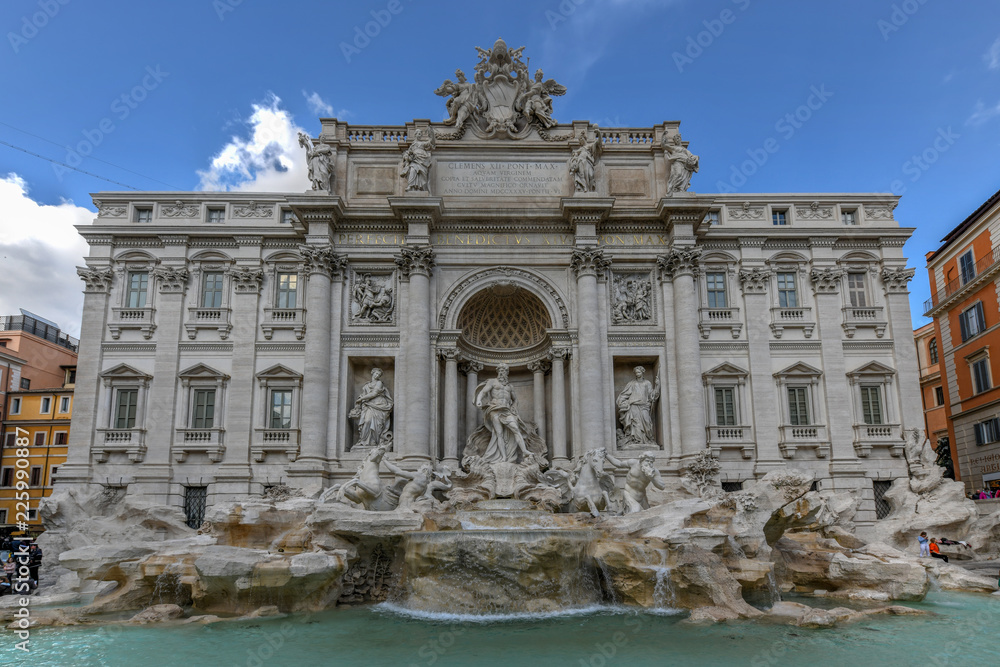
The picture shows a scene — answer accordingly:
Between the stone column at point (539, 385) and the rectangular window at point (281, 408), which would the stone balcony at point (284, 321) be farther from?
the stone column at point (539, 385)

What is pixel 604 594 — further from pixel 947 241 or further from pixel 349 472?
pixel 947 241

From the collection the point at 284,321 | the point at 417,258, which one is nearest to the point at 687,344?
the point at 417,258

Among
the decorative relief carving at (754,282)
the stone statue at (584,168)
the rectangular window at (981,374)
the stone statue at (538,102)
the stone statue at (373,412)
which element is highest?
the stone statue at (538,102)

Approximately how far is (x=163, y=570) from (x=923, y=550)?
68.8 ft

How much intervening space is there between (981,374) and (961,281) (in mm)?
4693

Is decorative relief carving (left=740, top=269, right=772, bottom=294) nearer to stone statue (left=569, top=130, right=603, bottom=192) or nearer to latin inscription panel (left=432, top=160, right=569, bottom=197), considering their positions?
stone statue (left=569, top=130, right=603, bottom=192)

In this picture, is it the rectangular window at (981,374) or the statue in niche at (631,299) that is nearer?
the statue in niche at (631,299)

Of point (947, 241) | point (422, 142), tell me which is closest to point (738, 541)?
point (422, 142)

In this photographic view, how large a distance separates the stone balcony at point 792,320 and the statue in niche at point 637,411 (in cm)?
528

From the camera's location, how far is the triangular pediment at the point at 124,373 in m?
26.0

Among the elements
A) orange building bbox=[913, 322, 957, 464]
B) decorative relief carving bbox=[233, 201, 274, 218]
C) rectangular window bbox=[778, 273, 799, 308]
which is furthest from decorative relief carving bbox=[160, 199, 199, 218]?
orange building bbox=[913, 322, 957, 464]

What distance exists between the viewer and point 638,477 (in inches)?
794

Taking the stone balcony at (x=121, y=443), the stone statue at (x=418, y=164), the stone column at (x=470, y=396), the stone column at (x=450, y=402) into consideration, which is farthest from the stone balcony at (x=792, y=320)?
the stone balcony at (x=121, y=443)

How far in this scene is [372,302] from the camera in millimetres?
26516
